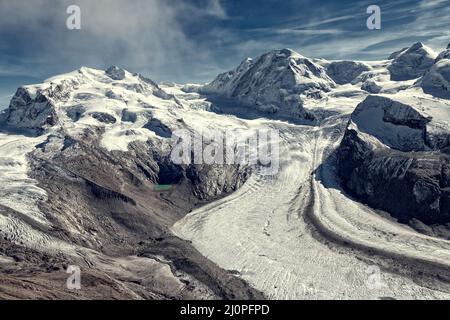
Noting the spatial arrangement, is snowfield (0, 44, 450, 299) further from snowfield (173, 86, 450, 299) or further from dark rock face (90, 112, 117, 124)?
dark rock face (90, 112, 117, 124)

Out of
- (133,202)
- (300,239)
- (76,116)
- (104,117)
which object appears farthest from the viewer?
(76,116)

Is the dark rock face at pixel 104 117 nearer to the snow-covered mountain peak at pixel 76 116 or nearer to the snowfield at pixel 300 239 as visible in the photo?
the snow-covered mountain peak at pixel 76 116

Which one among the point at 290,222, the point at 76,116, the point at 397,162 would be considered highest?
the point at 76,116

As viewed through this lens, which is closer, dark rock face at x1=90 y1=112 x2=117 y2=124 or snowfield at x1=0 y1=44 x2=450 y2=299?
snowfield at x1=0 y1=44 x2=450 y2=299

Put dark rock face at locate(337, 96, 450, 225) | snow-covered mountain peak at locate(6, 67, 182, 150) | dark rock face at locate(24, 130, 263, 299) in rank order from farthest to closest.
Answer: snow-covered mountain peak at locate(6, 67, 182, 150)
dark rock face at locate(337, 96, 450, 225)
dark rock face at locate(24, 130, 263, 299)

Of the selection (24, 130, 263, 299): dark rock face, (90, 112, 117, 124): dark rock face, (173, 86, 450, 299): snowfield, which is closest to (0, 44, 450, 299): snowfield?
(173, 86, 450, 299): snowfield

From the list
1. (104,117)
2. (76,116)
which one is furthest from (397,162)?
(76,116)

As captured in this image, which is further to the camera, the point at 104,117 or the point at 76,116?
the point at 76,116

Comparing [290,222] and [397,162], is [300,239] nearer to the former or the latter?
[290,222]

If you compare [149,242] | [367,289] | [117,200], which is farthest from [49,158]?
[367,289]

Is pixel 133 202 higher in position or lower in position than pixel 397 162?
lower

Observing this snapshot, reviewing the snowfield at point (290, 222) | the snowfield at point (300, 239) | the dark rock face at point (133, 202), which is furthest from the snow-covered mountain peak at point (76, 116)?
the snowfield at point (300, 239)
